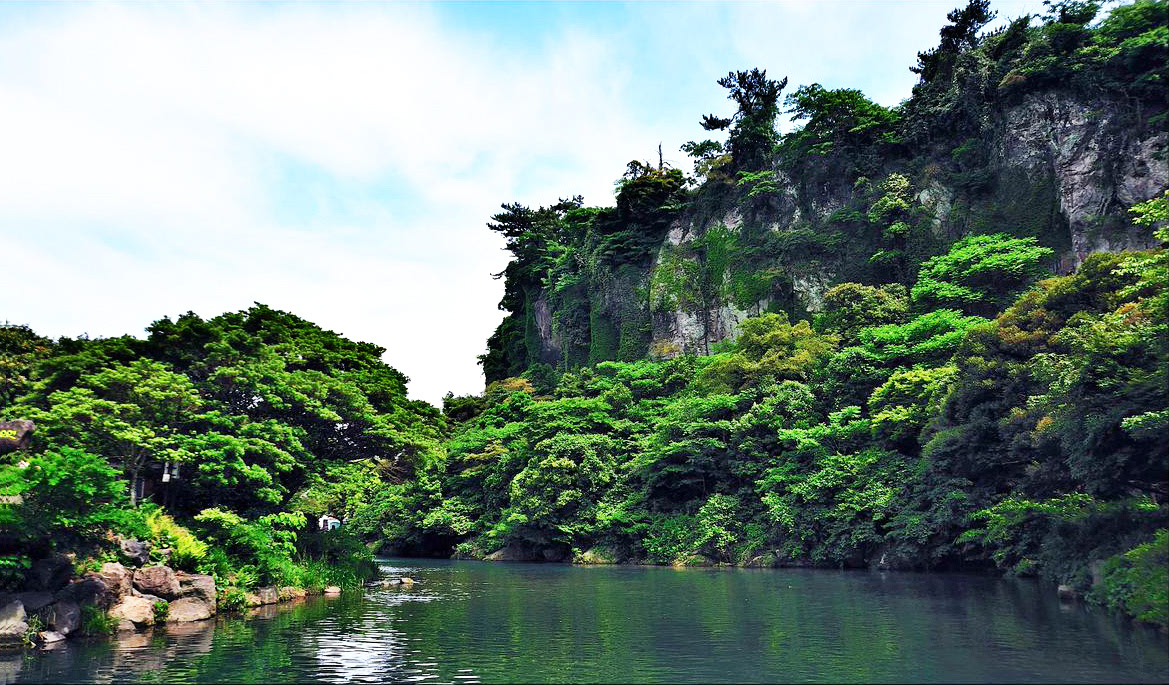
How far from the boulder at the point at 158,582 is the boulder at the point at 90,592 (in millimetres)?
1313

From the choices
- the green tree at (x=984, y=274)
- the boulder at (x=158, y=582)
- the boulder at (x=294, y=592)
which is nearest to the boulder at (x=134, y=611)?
the boulder at (x=158, y=582)

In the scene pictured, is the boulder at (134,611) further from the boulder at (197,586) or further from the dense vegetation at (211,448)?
the boulder at (197,586)

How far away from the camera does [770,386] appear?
49031 millimetres

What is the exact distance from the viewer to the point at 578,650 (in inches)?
680

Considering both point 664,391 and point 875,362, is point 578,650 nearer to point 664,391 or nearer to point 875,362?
point 875,362

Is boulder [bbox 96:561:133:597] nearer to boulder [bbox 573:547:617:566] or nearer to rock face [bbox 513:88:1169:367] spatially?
boulder [bbox 573:547:617:566]

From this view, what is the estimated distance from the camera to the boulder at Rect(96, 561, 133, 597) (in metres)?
20.1

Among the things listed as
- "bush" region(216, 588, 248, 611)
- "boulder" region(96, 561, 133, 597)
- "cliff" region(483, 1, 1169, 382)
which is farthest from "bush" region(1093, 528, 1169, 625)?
"cliff" region(483, 1, 1169, 382)

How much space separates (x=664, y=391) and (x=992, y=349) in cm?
3392

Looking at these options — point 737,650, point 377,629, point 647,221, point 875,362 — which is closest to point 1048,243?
point 875,362

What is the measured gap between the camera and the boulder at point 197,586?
22.8m

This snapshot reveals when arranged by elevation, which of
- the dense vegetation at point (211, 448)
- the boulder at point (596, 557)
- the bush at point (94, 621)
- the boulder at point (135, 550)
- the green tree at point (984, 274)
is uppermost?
the green tree at point (984, 274)

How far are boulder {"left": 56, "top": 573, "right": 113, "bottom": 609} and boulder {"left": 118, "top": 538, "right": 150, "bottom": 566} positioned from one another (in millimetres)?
1400

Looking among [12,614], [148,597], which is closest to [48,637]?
[12,614]
